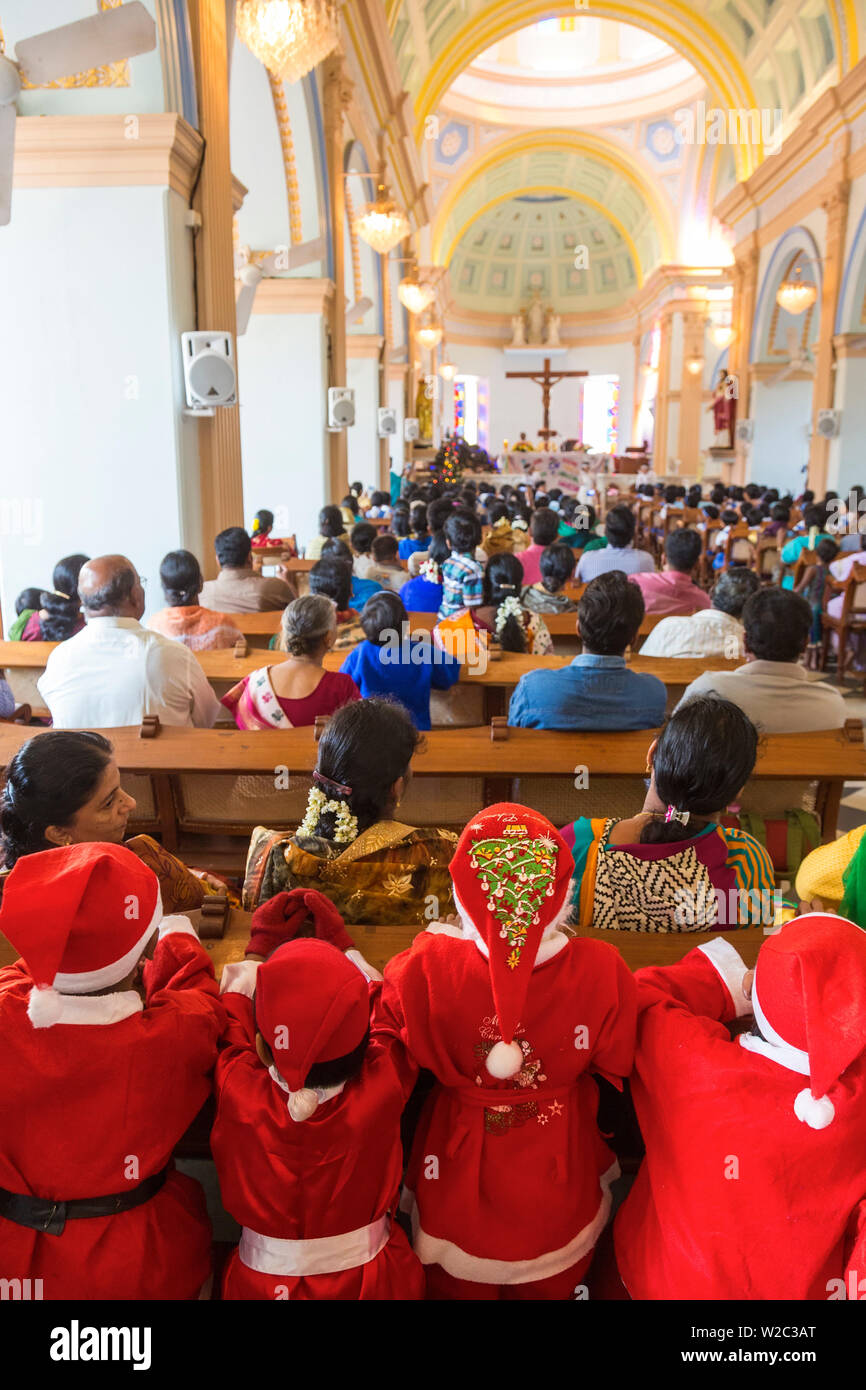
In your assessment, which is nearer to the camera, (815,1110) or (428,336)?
(815,1110)

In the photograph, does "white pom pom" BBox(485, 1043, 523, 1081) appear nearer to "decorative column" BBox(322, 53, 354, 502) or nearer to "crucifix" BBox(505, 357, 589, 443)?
"decorative column" BBox(322, 53, 354, 502)

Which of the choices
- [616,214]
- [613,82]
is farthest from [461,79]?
[616,214]

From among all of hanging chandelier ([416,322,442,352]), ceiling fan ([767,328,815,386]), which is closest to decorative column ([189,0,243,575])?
ceiling fan ([767,328,815,386])

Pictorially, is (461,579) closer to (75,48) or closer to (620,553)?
(620,553)

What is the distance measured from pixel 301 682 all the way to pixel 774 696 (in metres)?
1.46

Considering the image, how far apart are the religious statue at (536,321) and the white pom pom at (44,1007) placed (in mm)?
27345

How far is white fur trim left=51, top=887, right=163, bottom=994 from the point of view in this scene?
3.86 feet

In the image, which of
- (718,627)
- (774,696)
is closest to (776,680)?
(774,696)

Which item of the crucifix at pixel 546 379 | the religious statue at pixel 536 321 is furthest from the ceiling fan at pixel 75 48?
the religious statue at pixel 536 321

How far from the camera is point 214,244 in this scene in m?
5.43

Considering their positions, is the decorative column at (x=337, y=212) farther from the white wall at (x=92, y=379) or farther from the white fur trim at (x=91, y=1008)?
the white fur trim at (x=91, y=1008)

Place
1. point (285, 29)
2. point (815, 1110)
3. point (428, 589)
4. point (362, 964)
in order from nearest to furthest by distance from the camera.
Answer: point (815, 1110) → point (362, 964) → point (285, 29) → point (428, 589)

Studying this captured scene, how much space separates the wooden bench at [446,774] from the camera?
2510mm
